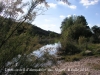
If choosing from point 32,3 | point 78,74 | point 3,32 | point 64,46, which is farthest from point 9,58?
point 64,46

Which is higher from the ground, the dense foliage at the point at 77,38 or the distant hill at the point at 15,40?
the dense foliage at the point at 77,38

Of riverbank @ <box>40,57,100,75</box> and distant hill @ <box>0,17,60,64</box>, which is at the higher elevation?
distant hill @ <box>0,17,60,64</box>

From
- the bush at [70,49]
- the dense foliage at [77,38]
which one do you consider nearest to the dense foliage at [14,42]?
the dense foliage at [77,38]

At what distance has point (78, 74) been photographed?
10594 millimetres

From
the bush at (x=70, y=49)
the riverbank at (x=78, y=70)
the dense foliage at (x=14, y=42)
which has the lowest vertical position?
the riverbank at (x=78, y=70)

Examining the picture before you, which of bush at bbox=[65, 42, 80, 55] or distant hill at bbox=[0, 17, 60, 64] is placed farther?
bush at bbox=[65, 42, 80, 55]

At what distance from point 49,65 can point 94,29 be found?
174ft

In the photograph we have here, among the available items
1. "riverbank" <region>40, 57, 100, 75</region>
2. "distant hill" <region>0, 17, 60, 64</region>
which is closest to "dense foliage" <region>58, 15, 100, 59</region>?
"riverbank" <region>40, 57, 100, 75</region>

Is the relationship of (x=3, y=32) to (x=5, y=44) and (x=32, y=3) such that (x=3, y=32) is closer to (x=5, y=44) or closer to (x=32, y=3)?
(x=5, y=44)

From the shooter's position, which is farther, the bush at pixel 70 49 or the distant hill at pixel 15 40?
the bush at pixel 70 49

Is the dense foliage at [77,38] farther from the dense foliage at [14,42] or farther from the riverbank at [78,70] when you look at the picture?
the dense foliage at [14,42]

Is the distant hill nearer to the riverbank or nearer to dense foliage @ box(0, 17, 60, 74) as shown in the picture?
dense foliage @ box(0, 17, 60, 74)

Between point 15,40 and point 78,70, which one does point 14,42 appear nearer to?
point 15,40

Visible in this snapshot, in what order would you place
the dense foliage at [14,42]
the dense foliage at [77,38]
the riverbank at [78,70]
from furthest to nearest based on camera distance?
the dense foliage at [77,38] < the riverbank at [78,70] < the dense foliage at [14,42]
